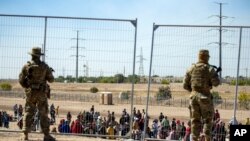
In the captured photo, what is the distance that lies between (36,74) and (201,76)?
3.49 meters

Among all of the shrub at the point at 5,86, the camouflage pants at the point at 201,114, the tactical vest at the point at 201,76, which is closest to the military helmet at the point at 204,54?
the tactical vest at the point at 201,76

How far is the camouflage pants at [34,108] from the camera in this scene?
1100 centimetres

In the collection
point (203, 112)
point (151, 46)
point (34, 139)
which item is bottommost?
point (34, 139)

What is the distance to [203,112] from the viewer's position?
34.3ft

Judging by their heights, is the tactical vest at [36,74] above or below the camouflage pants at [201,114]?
above

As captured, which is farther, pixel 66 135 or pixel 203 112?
pixel 66 135

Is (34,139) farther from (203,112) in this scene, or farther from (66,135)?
(203,112)

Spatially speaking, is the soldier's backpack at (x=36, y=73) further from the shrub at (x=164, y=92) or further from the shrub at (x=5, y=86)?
the shrub at (x=164, y=92)

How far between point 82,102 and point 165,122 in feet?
19.8

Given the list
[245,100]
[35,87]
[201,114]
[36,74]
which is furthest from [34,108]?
[245,100]

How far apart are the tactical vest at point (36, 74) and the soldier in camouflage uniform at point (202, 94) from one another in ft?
10.4

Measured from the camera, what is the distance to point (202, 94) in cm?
1048

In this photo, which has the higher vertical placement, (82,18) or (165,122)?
(82,18)

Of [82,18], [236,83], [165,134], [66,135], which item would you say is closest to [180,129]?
[165,134]
